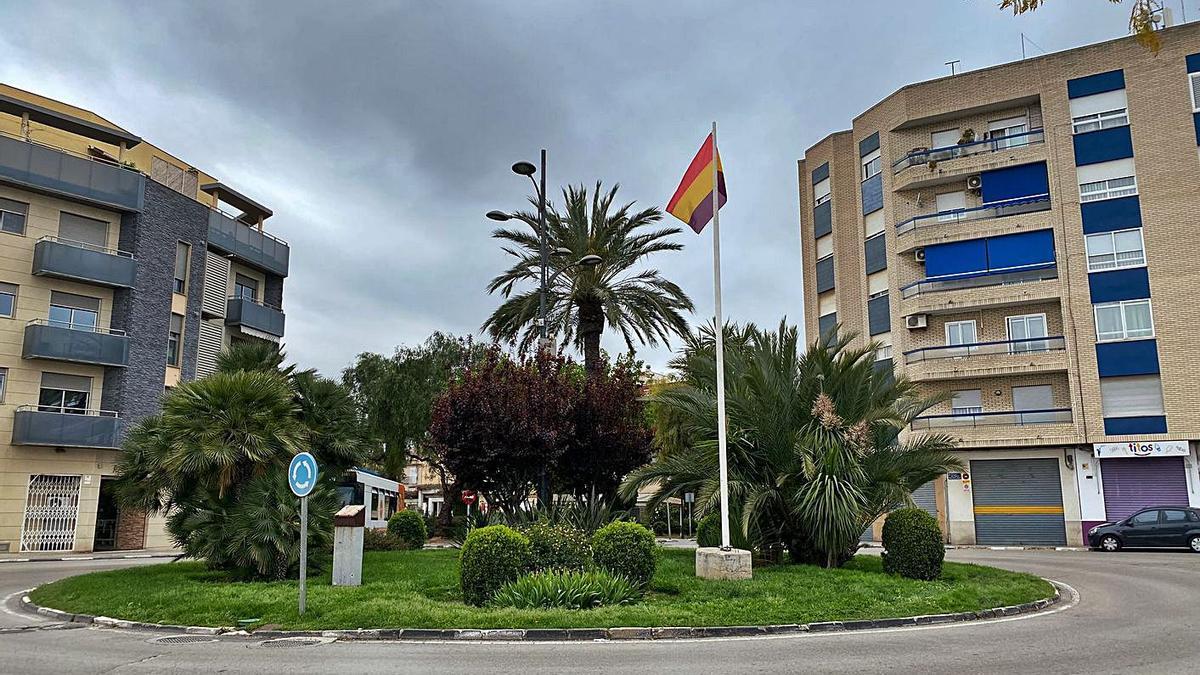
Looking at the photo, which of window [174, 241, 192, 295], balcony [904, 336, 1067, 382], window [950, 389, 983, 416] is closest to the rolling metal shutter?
balcony [904, 336, 1067, 382]

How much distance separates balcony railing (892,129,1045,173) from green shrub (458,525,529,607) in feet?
99.7

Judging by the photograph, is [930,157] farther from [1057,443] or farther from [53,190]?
[53,190]

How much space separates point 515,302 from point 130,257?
673 inches

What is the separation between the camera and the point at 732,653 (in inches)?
346

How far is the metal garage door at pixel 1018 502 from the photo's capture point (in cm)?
3209

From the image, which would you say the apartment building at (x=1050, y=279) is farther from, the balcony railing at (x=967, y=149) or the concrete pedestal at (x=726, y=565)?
the concrete pedestal at (x=726, y=565)

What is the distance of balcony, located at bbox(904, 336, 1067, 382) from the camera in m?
32.3

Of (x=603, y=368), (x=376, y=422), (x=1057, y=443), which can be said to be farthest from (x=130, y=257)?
(x=1057, y=443)

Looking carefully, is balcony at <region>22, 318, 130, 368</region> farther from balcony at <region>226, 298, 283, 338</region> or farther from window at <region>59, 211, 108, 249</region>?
balcony at <region>226, 298, 283, 338</region>

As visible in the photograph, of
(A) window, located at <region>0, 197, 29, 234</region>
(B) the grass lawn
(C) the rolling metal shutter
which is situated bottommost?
(B) the grass lawn

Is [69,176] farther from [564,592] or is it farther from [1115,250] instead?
[1115,250]

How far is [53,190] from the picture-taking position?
30.8 metres

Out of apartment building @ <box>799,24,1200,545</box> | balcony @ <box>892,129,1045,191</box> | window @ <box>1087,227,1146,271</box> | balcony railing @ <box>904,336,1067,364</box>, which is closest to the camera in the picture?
apartment building @ <box>799,24,1200,545</box>

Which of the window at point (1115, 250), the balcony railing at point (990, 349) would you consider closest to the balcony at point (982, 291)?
the window at point (1115, 250)
